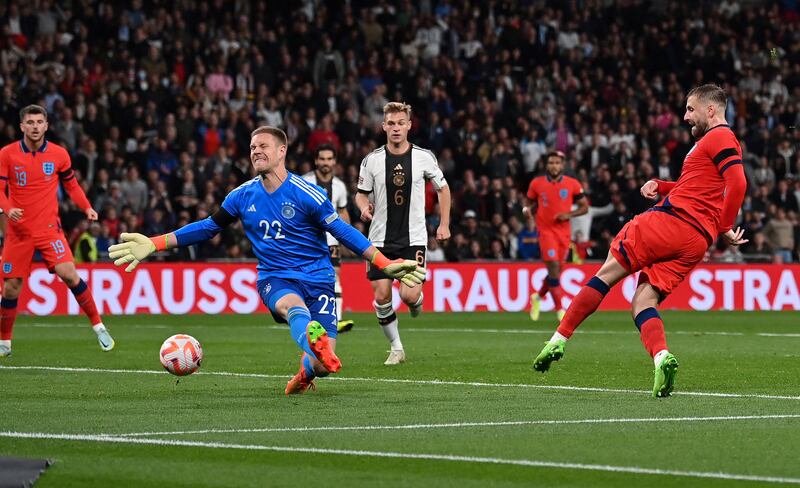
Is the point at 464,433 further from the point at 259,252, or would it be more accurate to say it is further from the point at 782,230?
the point at 782,230

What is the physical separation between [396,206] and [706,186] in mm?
4530

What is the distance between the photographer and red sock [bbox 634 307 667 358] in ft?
32.9

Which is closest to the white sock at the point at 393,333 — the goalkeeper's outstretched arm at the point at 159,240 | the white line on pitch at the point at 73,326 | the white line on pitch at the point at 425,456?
the goalkeeper's outstretched arm at the point at 159,240

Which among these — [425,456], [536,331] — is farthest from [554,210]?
[425,456]

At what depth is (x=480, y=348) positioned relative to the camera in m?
16.2

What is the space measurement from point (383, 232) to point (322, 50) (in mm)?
15989

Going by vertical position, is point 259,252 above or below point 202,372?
above

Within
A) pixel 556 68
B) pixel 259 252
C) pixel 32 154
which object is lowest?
pixel 259 252

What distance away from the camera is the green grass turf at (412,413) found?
6.77 m

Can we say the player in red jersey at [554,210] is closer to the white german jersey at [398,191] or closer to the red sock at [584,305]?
the white german jersey at [398,191]

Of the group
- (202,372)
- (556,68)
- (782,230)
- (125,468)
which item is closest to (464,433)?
(125,468)

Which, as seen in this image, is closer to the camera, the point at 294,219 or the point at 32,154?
the point at 294,219

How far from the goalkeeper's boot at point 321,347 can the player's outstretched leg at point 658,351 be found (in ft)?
7.29

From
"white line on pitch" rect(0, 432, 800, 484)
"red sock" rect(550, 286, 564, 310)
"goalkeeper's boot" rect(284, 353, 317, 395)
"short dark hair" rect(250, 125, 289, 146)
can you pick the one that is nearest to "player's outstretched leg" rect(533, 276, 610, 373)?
"goalkeeper's boot" rect(284, 353, 317, 395)
